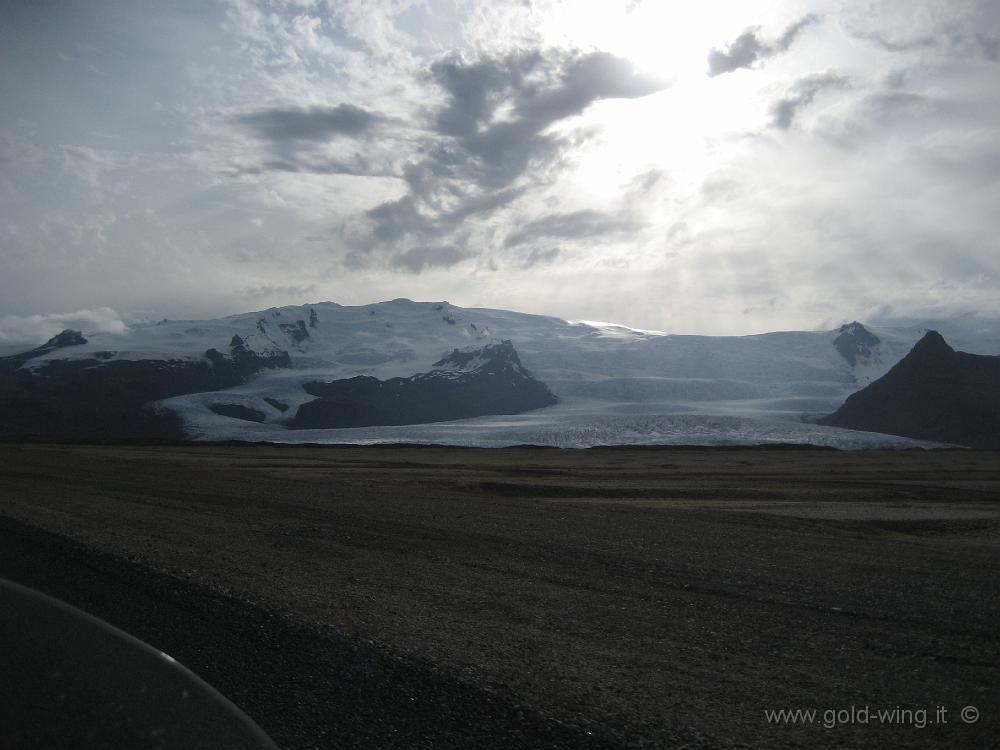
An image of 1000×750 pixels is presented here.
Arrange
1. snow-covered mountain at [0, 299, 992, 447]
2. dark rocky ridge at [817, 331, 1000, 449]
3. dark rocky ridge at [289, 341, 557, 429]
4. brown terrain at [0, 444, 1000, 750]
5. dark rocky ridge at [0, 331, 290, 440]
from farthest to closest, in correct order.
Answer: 1. dark rocky ridge at [289, 341, 557, 429]
2. dark rocky ridge at [0, 331, 290, 440]
3. dark rocky ridge at [817, 331, 1000, 449]
4. snow-covered mountain at [0, 299, 992, 447]
5. brown terrain at [0, 444, 1000, 750]

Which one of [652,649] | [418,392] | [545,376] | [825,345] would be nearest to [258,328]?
[418,392]

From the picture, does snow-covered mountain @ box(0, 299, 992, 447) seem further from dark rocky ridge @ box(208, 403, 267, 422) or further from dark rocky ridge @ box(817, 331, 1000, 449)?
dark rocky ridge @ box(817, 331, 1000, 449)

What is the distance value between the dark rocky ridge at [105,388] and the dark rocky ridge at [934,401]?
115305mm

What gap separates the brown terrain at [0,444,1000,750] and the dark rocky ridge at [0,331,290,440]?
125 m

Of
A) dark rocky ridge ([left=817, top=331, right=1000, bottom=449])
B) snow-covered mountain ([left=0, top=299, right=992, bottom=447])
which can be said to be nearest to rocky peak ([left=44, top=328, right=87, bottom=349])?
snow-covered mountain ([left=0, top=299, right=992, bottom=447])

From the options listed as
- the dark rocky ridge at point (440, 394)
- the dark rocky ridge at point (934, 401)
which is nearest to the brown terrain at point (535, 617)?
the dark rocky ridge at point (934, 401)

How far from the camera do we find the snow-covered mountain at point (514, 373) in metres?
88.9

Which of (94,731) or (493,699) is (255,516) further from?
(94,731)

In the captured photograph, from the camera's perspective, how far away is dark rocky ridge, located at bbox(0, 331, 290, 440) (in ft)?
459

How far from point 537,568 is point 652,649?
433 centimetres

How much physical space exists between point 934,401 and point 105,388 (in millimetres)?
154104

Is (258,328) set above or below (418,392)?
above

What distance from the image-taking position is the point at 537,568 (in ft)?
37.1

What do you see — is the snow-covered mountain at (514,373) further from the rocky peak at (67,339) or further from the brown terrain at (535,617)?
the brown terrain at (535,617)
